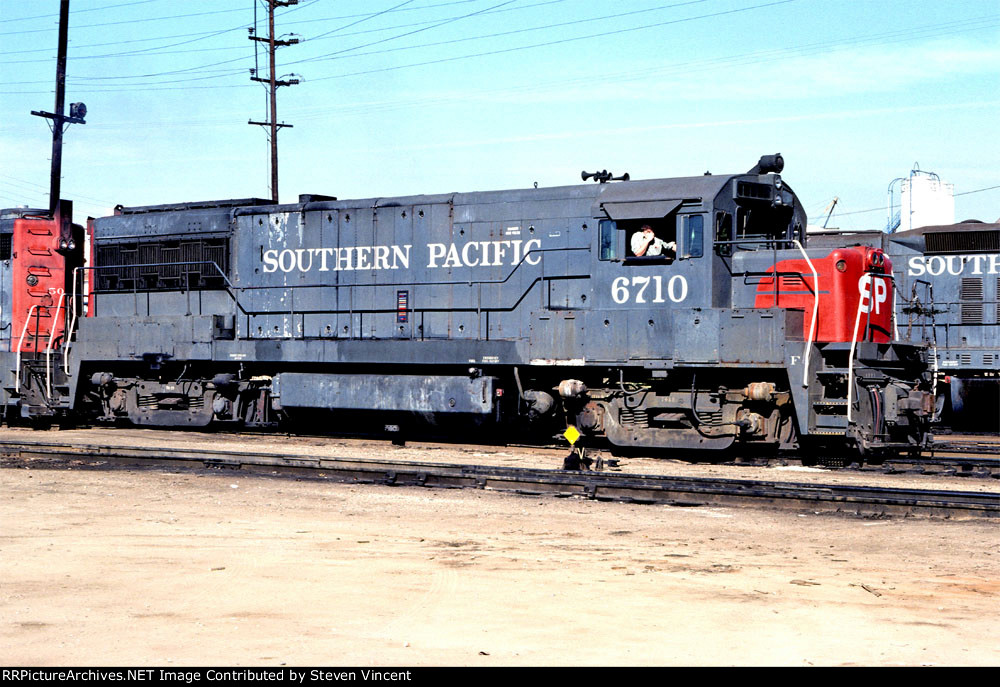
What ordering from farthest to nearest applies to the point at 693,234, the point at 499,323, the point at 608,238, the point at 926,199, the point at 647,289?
the point at 926,199 < the point at 499,323 < the point at 608,238 < the point at 647,289 < the point at 693,234

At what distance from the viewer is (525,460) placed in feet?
48.5

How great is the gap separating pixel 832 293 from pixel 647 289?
7.43 ft

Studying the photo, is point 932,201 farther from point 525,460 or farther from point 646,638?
point 646,638

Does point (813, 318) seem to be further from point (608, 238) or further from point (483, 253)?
point (483, 253)

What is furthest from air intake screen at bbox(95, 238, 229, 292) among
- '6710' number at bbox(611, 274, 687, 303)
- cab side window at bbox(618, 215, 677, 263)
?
cab side window at bbox(618, 215, 677, 263)

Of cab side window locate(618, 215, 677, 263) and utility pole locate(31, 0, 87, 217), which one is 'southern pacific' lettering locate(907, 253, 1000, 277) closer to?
cab side window locate(618, 215, 677, 263)

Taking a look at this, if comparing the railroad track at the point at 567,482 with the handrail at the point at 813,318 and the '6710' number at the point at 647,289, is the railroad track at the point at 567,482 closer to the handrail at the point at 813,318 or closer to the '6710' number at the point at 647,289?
the handrail at the point at 813,318

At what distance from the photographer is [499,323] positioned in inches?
613

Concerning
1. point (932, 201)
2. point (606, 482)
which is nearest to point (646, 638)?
point (606, 482)

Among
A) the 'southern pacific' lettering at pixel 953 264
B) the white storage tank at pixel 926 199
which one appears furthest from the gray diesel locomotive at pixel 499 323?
the white storage tank at pixel 926 199

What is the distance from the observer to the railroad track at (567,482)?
10.2 metres

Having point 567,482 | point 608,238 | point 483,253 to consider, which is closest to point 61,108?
point 483,253

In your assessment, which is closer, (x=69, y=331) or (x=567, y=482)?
(x=567, y=482)
